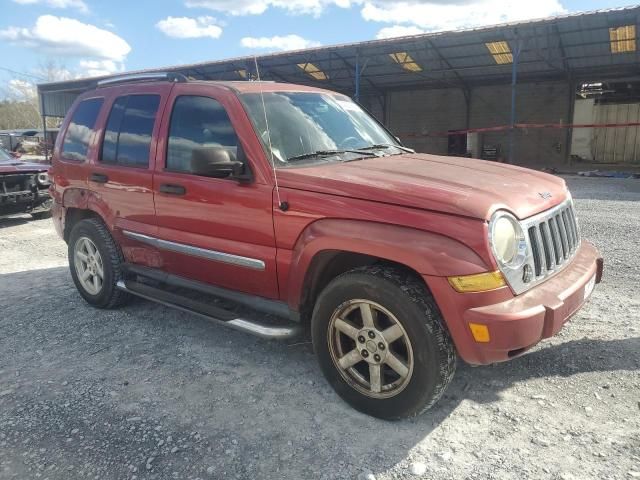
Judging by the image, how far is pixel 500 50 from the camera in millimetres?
16578

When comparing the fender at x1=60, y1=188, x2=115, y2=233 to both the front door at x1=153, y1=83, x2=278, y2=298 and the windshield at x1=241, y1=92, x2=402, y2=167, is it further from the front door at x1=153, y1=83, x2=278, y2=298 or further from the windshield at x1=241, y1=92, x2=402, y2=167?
the windshield at x1=241, y1=92, x2=402, y2=167

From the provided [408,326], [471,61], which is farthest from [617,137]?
[408,326]

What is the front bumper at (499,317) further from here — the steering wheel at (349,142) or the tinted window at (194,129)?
the tinted window at (194,129)

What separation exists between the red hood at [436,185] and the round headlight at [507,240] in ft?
0.22

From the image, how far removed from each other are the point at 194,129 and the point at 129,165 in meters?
0.79

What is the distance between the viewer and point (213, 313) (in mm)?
3609

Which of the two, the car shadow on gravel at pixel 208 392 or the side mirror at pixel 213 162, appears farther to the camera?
the side mirror at pixel 213 162

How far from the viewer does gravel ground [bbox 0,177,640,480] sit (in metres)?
2.56

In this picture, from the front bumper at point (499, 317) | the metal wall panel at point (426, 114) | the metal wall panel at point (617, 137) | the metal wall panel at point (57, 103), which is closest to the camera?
the front bumper at point (499, 317)

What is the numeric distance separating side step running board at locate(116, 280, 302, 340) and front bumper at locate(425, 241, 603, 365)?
1.07 metres

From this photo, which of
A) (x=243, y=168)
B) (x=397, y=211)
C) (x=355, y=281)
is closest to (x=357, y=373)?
(x=355, y=281)

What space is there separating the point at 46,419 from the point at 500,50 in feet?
55.9

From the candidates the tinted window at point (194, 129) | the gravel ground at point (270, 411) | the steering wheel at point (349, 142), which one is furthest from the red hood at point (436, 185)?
the gravel ground at point (270, 411)

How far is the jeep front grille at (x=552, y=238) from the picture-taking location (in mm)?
2822
